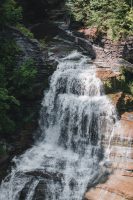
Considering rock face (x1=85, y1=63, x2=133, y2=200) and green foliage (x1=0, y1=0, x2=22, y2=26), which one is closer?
rock face (x1=85, y1=63, x2=133, y2=200)

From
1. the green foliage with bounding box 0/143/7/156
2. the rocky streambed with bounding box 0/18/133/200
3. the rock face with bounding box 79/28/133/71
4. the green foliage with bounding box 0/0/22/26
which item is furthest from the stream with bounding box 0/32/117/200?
the green foliage with bounding box 0/0/22/26

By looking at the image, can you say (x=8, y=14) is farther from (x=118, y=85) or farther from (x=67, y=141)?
(x=67, y=141)

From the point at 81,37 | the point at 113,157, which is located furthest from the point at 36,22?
the point at 113,157

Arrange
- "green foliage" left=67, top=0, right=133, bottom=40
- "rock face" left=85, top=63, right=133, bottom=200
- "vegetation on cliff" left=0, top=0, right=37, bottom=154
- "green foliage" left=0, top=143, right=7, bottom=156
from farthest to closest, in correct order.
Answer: "green foliage" left=67, top=0, right=133, bottom=40 → "vegetation on cliff" left=0, top=0, right=37, bottom=154 → "green foliage" left=0, top=143, right=7, bottom=156 → "rock face" left=85, top=63, right=133, bottom=200

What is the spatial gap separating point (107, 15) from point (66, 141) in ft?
22.5

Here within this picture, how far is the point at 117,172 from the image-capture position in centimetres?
1739

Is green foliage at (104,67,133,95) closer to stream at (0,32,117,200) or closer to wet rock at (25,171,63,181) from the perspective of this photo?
stream at (0,32,117,200)

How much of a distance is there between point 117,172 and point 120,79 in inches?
171

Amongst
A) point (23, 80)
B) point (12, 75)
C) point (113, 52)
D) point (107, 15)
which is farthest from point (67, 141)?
point (107, 15)

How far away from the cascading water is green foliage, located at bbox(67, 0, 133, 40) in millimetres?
2064

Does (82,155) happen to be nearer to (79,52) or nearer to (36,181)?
(36,181)

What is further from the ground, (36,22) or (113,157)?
(36,22)

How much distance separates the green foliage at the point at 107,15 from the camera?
22016mm

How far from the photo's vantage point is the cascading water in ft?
57.4
